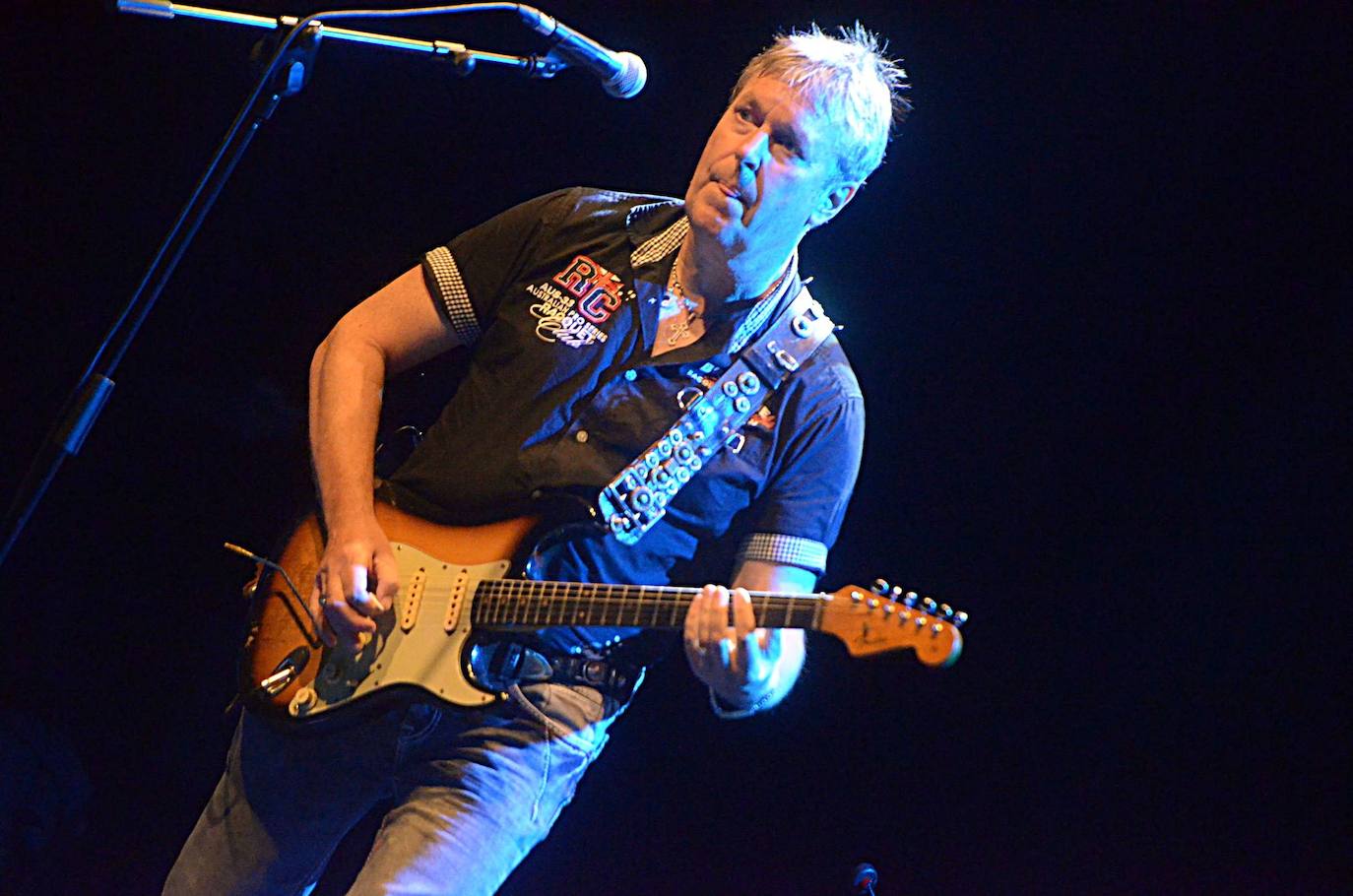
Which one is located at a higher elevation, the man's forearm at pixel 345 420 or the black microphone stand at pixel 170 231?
the black microphone stand at pixel 170 231

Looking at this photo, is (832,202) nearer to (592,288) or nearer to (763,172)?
(763,172)

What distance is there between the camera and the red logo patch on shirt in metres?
2.73

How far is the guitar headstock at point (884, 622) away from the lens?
223 centimetres

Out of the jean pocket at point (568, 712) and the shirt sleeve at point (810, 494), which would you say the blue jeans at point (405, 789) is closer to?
the jean pocket at point (568, 712)

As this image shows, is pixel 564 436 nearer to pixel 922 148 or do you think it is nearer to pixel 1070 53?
pixel 922 148

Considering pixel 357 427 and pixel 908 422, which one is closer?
pixel 357 427

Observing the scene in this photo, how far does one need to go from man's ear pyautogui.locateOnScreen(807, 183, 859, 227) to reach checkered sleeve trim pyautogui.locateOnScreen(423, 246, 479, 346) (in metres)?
0.82

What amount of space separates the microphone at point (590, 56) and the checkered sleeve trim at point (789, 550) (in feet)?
3.22

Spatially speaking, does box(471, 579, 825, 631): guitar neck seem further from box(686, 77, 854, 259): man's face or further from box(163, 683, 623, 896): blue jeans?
box(686, 77, 854, 259): man's face

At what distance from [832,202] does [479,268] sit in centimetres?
85

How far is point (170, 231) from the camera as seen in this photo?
6.88ft

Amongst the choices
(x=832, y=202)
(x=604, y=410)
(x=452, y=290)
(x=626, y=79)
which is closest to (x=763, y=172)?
(x=832, y=202)

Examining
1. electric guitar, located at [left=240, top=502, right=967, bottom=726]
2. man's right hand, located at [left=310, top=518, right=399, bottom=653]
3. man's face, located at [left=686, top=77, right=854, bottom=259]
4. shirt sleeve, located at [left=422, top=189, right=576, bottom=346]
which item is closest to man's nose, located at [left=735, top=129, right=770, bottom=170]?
man's face, located at [left=686, top=77, right=854, bottom=259]

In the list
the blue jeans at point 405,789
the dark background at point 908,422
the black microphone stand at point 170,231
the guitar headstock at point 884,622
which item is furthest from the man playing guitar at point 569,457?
the black microphone stand at point 170,231
